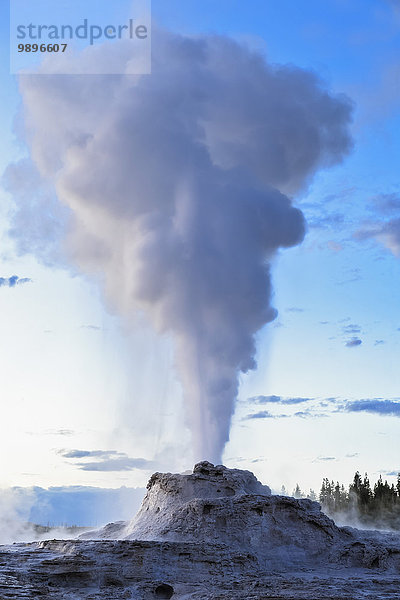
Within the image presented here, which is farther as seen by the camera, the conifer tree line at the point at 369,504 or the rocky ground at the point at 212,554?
the conifer tree line at the point at 369,504

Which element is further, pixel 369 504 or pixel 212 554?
pixel 369 504

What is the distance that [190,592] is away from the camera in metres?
32.7

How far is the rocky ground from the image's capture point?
105ft

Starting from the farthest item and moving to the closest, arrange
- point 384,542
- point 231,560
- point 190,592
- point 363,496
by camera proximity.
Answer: point 363,496 < point 384,542 < point 231,560 < point 190,592

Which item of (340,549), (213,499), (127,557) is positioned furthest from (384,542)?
(127,557)

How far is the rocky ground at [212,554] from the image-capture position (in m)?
32.1

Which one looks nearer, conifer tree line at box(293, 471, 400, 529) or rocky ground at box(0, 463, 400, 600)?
rocky ground at box(0, 463, 400, 600)

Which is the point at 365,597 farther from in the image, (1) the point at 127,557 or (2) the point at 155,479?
(2) the point at 155,479

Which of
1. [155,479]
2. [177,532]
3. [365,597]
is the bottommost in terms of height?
[365,597]

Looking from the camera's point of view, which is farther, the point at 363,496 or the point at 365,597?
the point at 363,496

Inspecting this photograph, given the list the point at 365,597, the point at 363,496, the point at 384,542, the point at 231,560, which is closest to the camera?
the point at 365,597

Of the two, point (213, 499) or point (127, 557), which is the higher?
point (213, 499)

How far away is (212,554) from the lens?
35781 mm

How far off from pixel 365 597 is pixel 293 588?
3.36 metres
